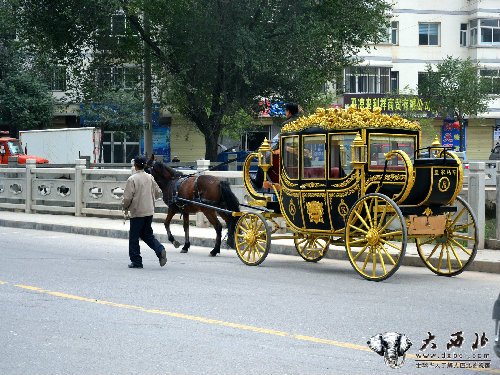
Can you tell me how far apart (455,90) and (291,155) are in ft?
131

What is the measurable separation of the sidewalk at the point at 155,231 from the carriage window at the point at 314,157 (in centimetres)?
232

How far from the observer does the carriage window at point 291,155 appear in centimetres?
1560

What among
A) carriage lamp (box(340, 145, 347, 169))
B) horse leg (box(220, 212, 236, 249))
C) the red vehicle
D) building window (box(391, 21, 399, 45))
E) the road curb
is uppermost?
building window (box(391, 21, 399, 45))

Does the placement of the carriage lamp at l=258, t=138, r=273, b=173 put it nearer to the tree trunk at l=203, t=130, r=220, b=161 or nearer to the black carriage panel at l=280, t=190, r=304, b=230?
the black carriage panel at l=280, t=190, r=304, b=230

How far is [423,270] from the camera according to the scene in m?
15.6

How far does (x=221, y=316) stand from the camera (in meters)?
10.4

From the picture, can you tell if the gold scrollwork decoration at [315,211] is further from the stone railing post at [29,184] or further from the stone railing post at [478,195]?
the stone railing post at [29,184]

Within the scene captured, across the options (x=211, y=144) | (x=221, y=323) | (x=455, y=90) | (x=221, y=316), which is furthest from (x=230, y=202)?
(x=455, y=90)

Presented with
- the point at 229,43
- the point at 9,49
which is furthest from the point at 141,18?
the point at 9,49

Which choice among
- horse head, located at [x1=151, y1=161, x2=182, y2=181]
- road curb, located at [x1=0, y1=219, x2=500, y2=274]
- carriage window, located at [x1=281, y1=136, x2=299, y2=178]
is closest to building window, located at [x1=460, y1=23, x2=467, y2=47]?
road curb, located at [x1=0, y1=219, x2=500, y2=274]

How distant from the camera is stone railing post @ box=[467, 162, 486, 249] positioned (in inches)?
664

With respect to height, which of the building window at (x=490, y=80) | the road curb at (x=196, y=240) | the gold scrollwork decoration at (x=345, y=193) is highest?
the building window at (x=490, y=80)

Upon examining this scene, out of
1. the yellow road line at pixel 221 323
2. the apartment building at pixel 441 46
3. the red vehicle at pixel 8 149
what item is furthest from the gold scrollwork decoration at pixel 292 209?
the apartment building at pixel 441 46

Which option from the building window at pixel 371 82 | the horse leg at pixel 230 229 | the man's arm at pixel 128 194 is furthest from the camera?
the building window at pixel 371 82
